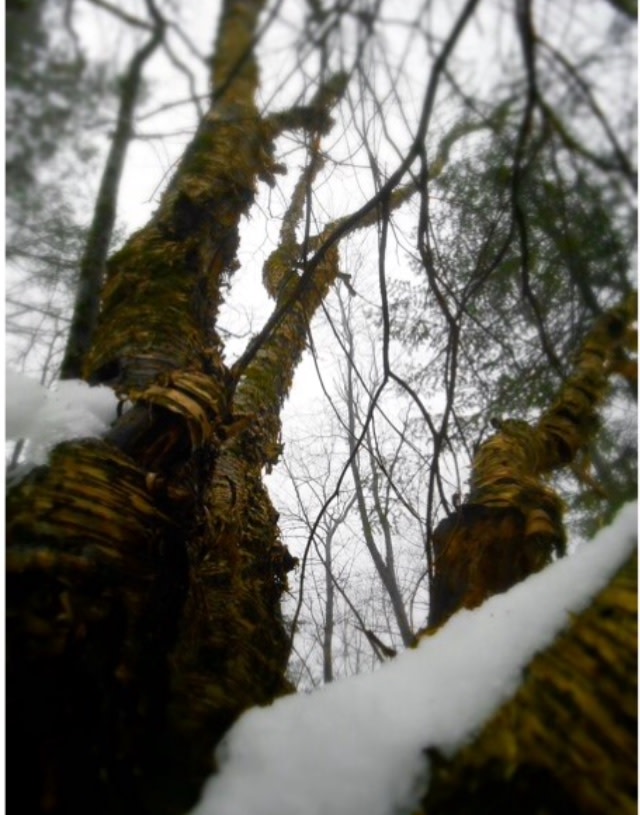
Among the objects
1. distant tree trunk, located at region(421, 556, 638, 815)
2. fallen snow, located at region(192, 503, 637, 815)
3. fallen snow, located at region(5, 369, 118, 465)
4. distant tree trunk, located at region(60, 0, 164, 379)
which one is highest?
distant tree trunk, located at region(60, 0, 164, 379)

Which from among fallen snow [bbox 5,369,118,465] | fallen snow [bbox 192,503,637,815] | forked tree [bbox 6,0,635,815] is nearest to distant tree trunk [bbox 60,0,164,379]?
forked tree [bbox 6,0,635,815]

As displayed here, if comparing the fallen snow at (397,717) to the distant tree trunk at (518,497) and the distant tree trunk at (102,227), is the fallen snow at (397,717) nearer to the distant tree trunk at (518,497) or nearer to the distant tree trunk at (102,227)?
the distant tree trunk at (518,497)

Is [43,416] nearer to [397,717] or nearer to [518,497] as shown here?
[397,717]

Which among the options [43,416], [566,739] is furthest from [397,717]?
[43,416]

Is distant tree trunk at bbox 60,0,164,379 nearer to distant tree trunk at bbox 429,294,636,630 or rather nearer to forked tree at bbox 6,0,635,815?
forked tree at bbox 6,0,635,815

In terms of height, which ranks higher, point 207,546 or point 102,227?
point 102,227

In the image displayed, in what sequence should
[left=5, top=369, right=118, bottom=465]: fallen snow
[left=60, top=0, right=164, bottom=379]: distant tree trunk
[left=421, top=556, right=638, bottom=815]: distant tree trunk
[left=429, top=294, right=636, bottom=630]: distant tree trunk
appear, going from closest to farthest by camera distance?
[left=421, top=556, right=638, bottom=815]: distant tree trunk < [left=5, top=369, right=118, bottom=465]: fallen snow < [left=60, top=0, right=164, bottom=379]: distant tree trunk < [left=429, top=294, right=636, bottom=630]: distant tree trunk

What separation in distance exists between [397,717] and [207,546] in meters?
0.47

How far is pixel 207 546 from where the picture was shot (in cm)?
74

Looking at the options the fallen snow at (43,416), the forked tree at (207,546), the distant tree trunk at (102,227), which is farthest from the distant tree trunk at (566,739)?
the distant tree trunk at (102,227)

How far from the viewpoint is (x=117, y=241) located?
1.03m

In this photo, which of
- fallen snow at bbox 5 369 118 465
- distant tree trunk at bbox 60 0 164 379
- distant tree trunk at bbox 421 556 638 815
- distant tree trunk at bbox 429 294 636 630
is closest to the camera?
distant tree trunk at bbox 421 556 638 815

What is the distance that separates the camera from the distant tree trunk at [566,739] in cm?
23

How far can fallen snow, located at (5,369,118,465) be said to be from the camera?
0.48m
